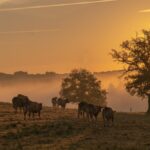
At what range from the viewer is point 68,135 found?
140 ft

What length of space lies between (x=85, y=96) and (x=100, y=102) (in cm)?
Answer: 528

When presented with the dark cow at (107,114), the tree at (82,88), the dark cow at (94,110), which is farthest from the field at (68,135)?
the tree at (82,88)

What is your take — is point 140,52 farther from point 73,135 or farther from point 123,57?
point 73,135

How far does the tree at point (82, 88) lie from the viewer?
125 metres

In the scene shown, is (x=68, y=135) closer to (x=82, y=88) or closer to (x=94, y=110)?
(x=94, y=110)

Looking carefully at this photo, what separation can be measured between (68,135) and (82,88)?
82.2 metres

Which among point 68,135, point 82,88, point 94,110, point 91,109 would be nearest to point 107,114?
point 94,110

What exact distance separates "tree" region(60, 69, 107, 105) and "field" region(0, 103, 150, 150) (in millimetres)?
70868

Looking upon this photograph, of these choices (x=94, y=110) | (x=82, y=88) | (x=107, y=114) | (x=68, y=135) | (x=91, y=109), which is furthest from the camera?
(x=82, y=88)

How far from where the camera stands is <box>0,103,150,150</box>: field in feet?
121

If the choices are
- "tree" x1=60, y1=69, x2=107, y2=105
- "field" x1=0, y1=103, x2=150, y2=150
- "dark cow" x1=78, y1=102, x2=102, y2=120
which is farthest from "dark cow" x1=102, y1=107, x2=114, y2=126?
"tree" x1=60, y1=69, x2=107, y2=105

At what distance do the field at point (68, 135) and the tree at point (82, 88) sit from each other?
70.9m

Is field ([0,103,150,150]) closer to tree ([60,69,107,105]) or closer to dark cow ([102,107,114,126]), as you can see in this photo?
dark cow ([102,107,114,126])

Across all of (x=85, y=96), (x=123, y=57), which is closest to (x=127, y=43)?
(x=123, y=57)
